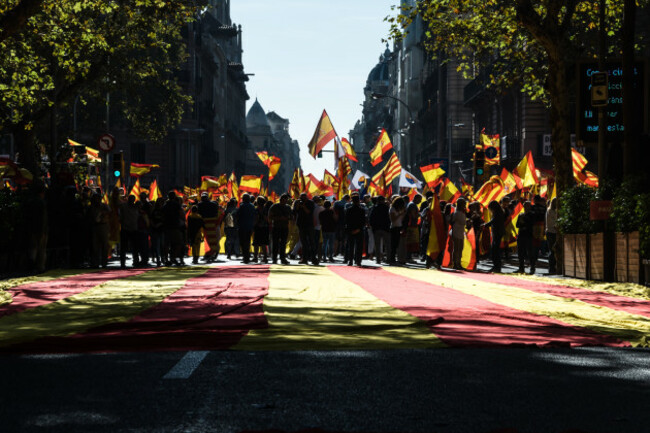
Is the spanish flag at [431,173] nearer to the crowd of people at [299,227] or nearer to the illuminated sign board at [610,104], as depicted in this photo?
the crowd of people at [299,227]

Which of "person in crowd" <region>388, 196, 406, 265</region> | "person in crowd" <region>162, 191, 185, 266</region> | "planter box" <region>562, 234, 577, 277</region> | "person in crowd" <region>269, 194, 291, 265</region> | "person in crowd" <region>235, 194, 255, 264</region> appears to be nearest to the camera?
"planter box" <region>562, 234, 577, 277</region>

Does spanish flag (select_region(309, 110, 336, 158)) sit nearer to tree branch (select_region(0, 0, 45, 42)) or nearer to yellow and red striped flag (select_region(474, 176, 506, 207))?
yellow and red striped flag (select_region(474, 176, 506, 207))

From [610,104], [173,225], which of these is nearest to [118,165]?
[173,225]

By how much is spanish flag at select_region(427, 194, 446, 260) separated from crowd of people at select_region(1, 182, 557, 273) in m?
0.07

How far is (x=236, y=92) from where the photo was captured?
130 meters

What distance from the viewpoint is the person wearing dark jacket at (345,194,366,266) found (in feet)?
81.9

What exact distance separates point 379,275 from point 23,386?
1384 centimetres

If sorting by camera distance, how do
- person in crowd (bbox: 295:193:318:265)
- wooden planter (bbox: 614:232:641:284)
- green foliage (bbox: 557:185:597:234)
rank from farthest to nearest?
1. person in crowd (bbox: 295:193:318:265)
2. green foliage (bbox: 557:185:597:234)
3. wooden planter (bbox: 614:232:641:284)

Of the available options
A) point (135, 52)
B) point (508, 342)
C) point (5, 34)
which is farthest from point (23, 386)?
point (135, 52)

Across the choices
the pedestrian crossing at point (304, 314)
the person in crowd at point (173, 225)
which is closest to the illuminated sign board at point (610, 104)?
the pedestrian crossing at point (304, 314)

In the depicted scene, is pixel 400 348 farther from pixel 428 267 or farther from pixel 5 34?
pixel 428 267

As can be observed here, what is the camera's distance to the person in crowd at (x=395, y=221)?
85.6ft

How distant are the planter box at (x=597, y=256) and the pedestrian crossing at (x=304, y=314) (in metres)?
1.25

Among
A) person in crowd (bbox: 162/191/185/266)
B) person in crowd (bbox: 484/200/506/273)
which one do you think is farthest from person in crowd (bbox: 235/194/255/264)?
person in crowd (bbox: 484/200/506/273)
